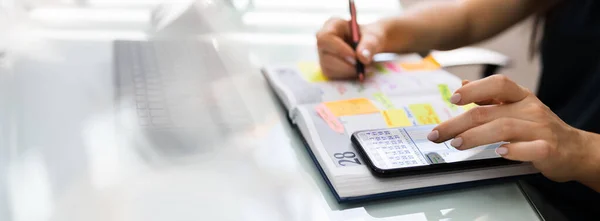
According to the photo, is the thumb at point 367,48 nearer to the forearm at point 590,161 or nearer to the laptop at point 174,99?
the laptop at point 174,99

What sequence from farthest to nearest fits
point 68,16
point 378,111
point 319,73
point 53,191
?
point 68,16 < point 319,73 < point 378,111 < point 53,191

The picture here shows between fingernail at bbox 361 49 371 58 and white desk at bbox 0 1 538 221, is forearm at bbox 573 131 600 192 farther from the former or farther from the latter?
fingernail at bbox 361 49 371 58

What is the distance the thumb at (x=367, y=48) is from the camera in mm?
793

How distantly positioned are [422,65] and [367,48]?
11cm

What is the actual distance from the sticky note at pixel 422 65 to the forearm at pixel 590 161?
0.89ft

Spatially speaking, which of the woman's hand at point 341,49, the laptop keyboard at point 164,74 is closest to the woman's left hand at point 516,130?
the woman's hand at point 341,49

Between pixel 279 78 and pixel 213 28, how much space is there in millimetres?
243

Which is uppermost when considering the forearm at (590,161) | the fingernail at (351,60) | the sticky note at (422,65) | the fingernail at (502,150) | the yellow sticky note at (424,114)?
the fingernail at (351,60)

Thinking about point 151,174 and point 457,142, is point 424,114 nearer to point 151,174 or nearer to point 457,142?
point 457,142

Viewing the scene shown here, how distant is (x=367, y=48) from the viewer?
0.81 meters

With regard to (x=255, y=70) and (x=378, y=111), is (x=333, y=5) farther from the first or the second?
(x=378, y=111)

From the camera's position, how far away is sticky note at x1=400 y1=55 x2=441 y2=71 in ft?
2.79

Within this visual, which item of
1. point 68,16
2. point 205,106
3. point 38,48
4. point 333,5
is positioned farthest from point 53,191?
point 333,5

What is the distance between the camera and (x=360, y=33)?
2.79 feet
